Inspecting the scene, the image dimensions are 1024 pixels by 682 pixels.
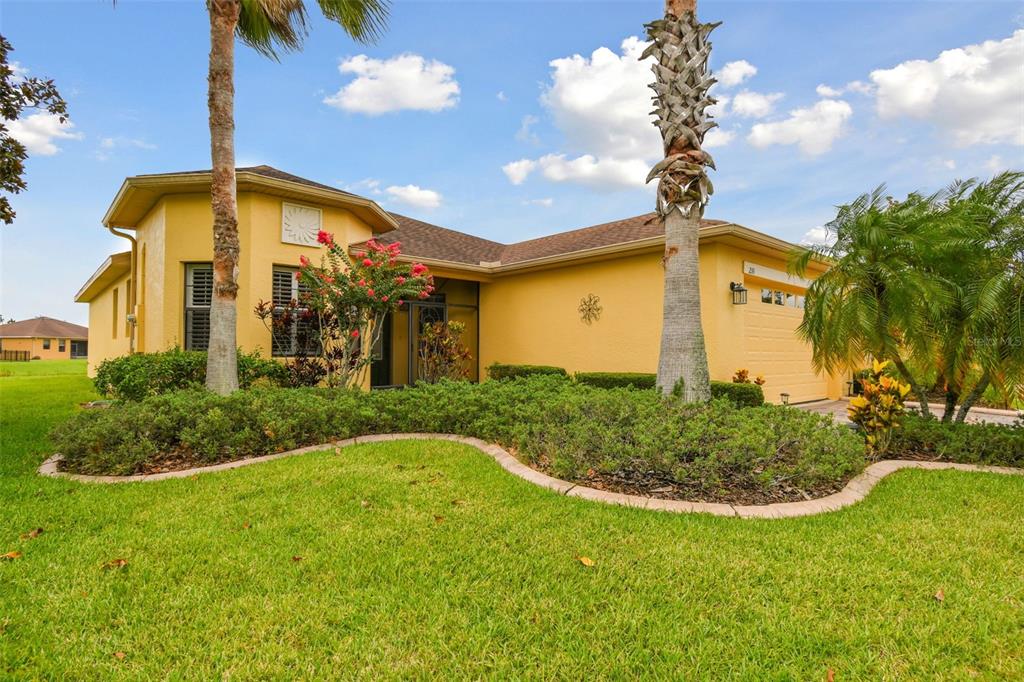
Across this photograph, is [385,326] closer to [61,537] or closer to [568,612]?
[61,537]

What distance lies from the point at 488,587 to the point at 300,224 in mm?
8887

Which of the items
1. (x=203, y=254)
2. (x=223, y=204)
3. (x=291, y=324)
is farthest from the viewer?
(x=291, y=324)

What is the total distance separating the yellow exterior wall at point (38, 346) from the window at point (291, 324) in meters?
51.6

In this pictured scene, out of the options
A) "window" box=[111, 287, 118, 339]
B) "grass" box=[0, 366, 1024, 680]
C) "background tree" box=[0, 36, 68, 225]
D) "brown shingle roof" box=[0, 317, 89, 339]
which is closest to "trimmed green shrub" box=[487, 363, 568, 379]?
"grass" box=[0, 366, 1024, 680]

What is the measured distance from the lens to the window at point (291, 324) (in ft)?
29.1

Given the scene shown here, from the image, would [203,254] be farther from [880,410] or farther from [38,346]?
[38,346]

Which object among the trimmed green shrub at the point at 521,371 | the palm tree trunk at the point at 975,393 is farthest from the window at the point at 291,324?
the palm tree trunk at the point at 975,393

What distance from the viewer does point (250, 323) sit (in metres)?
8.98

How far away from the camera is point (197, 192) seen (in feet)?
29.0

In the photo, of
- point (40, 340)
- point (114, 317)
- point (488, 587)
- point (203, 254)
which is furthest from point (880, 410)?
point (40, 340)

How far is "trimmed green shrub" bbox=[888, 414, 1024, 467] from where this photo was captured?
5.26 metres

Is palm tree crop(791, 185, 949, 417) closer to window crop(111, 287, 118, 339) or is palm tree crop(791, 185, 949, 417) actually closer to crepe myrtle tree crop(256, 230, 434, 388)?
crepe myrtle tree crop(256, 230, 434, 388)

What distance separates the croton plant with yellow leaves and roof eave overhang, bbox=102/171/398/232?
30.0 ft

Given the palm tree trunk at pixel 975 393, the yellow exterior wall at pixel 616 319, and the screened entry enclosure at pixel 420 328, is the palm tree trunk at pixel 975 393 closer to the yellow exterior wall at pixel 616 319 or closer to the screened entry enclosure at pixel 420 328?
the yellow exterior wall at pixel 616 319
